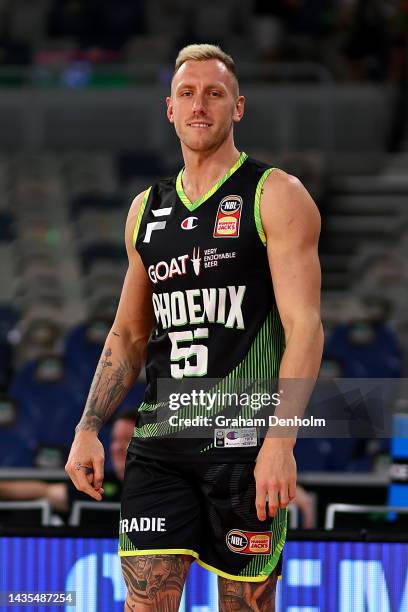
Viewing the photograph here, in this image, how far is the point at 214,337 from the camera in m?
3.55

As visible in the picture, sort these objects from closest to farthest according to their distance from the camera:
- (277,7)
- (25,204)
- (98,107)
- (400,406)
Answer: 1. (400,406)
2. (25,204)
3. (98,107)
4. (277,7)

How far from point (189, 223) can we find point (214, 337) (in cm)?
33

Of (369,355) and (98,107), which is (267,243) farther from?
(98,107)

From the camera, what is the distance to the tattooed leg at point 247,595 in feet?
11.4

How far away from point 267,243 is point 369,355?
656 cm

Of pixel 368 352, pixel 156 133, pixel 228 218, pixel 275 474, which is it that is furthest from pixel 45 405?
pixel 275 474

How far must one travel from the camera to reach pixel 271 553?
3510mm

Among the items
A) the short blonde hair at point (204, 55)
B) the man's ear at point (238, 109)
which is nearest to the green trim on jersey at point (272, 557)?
the man's ear at point (238, 109)

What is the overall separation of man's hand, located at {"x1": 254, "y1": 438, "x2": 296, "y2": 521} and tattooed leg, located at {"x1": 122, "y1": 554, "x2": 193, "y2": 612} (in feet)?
1.09

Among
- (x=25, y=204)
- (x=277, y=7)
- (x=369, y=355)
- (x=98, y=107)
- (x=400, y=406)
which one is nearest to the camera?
(x=400, y=406)

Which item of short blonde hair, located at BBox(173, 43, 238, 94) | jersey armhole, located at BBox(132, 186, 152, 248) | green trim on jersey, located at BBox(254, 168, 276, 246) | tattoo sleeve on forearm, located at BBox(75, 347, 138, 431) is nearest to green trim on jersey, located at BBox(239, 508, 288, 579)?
tattoo sleeve on forearm, located at BBox(75, 347, 138, 431)

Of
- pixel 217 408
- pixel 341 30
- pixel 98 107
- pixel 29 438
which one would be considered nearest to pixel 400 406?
pixel 217 408

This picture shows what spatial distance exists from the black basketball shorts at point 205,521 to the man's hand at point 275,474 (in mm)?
159

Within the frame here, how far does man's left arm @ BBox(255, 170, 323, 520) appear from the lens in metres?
3.31
